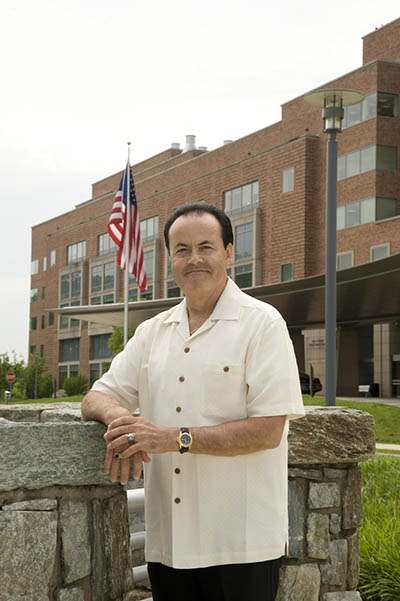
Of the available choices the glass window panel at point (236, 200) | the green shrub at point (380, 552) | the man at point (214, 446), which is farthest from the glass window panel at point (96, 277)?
the man at point (214, 446)

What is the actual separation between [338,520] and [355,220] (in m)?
→ 39.3

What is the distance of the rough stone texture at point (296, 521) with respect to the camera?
13.3 feet

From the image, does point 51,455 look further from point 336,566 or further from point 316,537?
point 336,566

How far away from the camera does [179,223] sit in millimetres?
2971

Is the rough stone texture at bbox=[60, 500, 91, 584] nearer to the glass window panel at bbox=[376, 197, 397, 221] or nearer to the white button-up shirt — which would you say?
the white button-up shirt

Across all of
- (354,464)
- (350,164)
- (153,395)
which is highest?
(350,164)

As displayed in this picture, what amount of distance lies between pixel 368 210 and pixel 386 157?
2904mm

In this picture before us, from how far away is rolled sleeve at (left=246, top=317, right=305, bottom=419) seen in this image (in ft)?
8.82

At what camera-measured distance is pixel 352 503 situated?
421 cm

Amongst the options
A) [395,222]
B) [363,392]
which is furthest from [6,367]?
[395,222]

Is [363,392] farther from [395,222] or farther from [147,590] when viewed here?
[147,590]

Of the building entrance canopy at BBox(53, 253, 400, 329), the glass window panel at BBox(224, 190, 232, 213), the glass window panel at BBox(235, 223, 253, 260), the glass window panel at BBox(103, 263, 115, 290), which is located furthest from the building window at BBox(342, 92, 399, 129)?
the glass window panel at BBox(103, 263, 115, 290)

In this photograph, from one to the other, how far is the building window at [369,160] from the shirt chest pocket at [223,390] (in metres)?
40.0

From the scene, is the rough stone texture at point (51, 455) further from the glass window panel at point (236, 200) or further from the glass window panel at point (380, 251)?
the glass window panel at point (236, 200)
